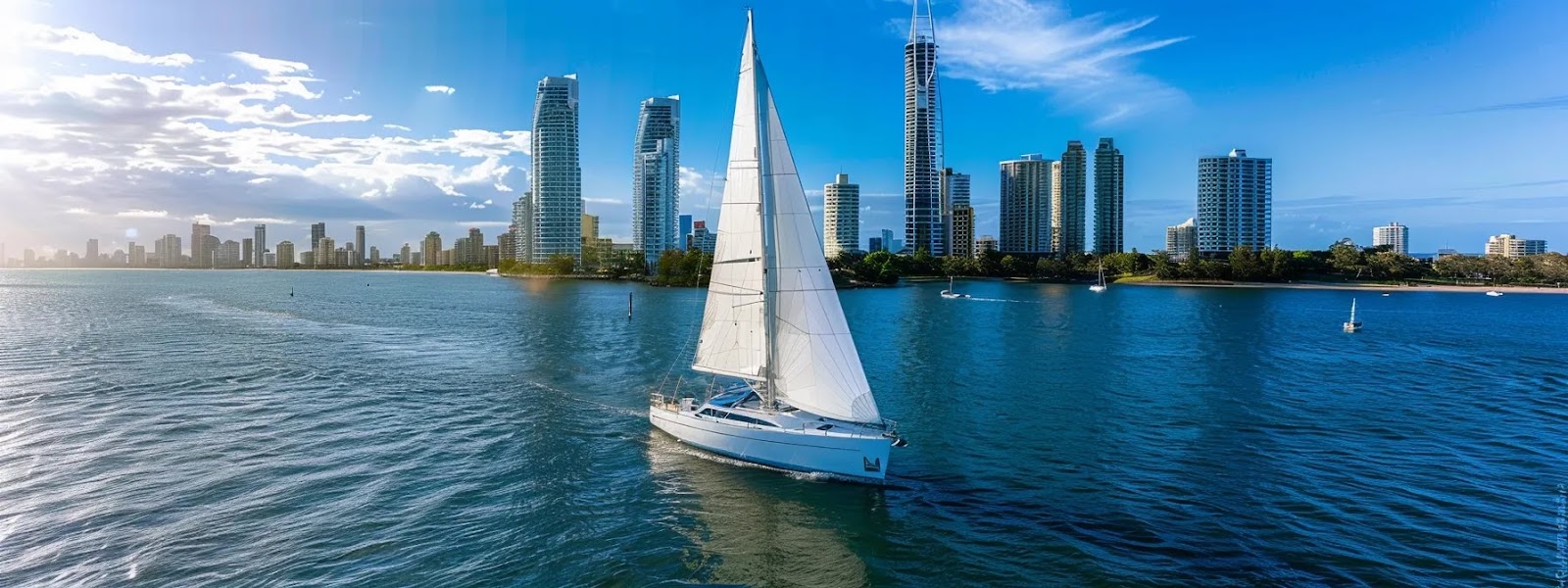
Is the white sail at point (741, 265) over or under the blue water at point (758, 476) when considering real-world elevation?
over

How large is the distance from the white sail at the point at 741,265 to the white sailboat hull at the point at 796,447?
222 cm

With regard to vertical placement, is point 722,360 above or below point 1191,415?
above

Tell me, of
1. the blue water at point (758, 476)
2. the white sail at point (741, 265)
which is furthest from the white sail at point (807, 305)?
the blue water at point (758, 476)

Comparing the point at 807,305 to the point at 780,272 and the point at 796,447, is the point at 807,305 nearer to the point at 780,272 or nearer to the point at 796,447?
the point at 780,272

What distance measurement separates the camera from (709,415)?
28.9 meters

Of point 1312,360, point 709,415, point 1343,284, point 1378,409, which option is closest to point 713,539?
point 709,415

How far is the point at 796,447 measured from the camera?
26219 mm

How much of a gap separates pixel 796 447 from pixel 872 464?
2.73 metres

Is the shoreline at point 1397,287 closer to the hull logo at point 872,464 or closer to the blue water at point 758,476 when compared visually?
the blue water at point 758,476

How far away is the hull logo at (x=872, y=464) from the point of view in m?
25.2

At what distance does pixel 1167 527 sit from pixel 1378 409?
2546 centimetres

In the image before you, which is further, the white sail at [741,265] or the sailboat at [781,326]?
the white sail at [741,265]

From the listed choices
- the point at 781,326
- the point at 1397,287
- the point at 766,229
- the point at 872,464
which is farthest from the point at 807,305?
the point at 1397,287

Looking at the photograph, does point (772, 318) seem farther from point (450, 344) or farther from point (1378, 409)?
point (450, 344)
